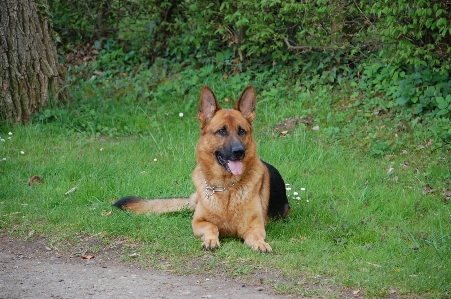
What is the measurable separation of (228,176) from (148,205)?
1.07 metres

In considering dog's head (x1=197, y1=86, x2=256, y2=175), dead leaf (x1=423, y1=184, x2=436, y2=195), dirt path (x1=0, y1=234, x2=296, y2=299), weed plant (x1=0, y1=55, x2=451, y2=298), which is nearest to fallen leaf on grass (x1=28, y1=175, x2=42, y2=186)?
weed plant (x1=0, y1=55, x2=451, y2=298)

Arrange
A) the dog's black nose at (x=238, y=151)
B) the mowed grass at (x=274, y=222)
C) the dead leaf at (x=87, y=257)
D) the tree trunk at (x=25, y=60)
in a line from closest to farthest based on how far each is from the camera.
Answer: the mowed grass at (x=274, y=222) → the dead leaf at (x=87, y=257) → the dog's black nose at (x=238, y=151) → the tree trunk at (x=25, y=60)

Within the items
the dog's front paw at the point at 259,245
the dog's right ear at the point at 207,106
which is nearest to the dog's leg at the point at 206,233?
the dog's front paw at the point at 259,245

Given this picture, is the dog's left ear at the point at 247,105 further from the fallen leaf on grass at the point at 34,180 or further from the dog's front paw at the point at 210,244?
the fallen leaf on grass at the point at 34,180

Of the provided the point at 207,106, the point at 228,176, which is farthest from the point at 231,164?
the point at 207,106

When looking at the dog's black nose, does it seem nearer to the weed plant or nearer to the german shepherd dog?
the german shepherd dog

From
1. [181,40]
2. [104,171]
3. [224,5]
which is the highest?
[224,5]

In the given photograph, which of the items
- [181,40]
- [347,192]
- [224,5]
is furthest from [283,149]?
[181,40]

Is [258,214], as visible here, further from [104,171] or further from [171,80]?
[171,80]

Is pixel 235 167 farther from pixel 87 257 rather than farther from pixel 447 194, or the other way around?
pixel 447 194

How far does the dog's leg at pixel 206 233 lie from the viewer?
602cm

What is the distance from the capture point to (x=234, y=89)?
36.2 feet

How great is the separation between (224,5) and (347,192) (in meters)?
4.57

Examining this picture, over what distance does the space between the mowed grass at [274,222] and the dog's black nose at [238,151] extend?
0.82 metres
